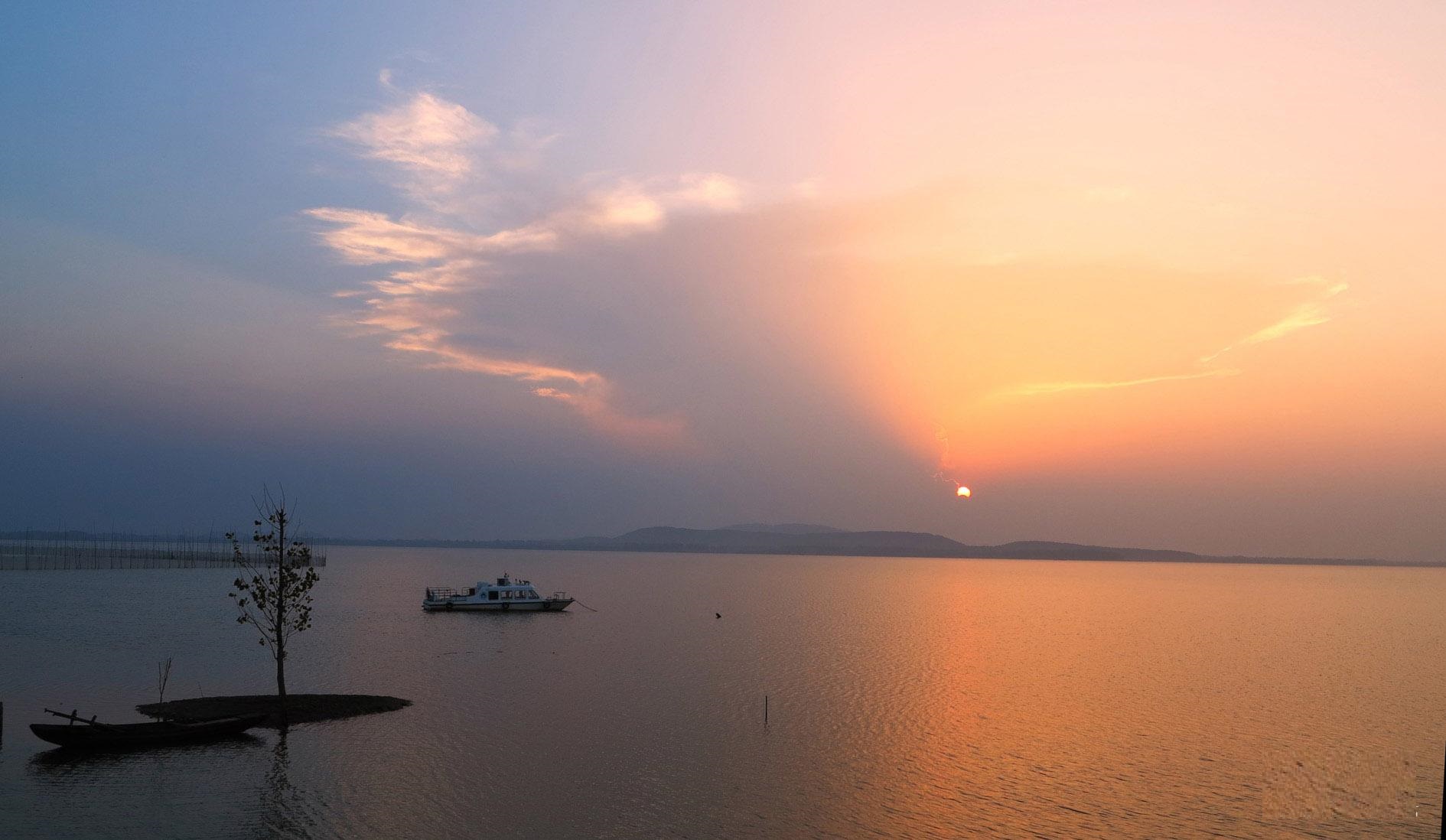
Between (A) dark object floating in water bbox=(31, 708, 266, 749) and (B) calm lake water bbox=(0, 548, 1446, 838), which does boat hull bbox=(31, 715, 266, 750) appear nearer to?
(A) dark object floating in water bbox=(31, 708, 266, 749)

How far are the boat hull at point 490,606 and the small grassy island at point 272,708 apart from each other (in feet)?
188

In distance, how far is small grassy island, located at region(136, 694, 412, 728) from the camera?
3850 cm

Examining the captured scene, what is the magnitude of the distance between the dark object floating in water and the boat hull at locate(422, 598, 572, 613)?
64.8 m

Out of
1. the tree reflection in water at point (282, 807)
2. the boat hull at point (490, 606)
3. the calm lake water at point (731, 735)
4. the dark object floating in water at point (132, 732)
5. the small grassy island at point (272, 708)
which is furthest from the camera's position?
the boat hull at point (490, 606)

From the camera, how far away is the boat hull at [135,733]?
32.6m

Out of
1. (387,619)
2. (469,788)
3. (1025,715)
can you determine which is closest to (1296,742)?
(1025,715)

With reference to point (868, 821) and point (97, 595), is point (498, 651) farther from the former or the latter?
point (97, 595)

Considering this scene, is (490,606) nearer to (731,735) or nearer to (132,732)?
(731,735)

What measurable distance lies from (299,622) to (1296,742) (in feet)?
150

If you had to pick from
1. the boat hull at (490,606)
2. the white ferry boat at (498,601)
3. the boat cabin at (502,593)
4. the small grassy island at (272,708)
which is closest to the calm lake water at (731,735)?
the small grassy island at (272,708)

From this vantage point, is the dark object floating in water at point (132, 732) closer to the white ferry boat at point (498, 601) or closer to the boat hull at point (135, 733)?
the boat hull at point (135, 733)

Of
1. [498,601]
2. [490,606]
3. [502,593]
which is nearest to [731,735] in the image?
[498,601]

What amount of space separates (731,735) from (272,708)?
19318 mm

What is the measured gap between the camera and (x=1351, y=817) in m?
31.6
